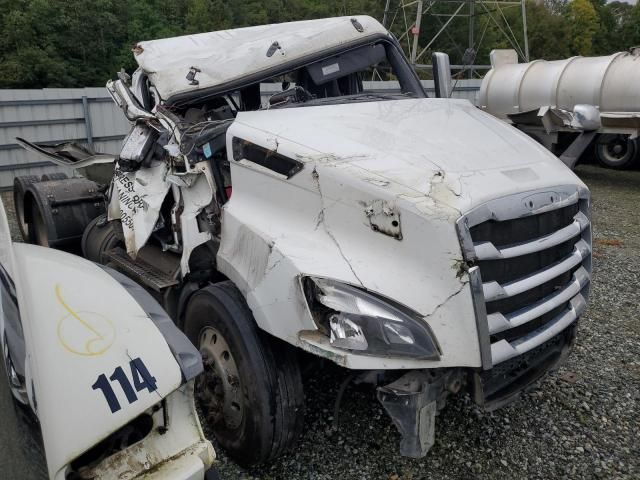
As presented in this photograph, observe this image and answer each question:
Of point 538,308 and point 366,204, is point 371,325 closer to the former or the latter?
point 366,204

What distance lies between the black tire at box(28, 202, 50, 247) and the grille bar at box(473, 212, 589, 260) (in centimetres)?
484

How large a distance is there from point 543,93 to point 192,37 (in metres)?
11.3

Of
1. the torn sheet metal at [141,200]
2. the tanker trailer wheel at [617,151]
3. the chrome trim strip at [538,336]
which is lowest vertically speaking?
the tanker trailer wheel at [617,151]

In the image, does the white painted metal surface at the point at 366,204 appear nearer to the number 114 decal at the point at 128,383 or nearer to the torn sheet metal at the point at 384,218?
the torn sheet metal at the point at 384,218

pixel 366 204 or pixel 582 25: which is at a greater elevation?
pixel 582 25

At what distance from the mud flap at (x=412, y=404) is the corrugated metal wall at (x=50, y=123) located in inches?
379

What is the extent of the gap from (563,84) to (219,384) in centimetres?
1258

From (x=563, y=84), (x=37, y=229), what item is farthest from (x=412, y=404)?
(x=563, y=84)

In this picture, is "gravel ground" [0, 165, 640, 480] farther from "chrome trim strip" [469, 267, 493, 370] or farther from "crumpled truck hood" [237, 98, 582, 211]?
"crumpled truck hood" [237, 98, 582, 211]

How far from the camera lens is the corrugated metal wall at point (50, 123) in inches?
427

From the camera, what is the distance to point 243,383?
2.83m

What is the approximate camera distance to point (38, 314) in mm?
1867

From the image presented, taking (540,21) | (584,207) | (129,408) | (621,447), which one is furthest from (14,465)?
(540,21)

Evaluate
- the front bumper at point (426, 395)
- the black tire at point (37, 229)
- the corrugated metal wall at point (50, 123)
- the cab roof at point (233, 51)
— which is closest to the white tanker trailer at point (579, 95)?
the cab roof at point (233, 51)
